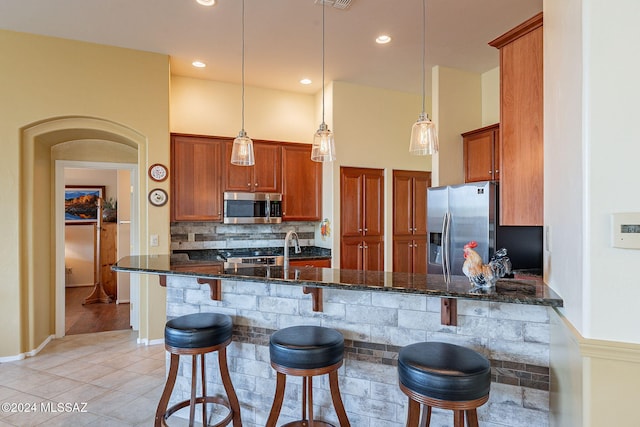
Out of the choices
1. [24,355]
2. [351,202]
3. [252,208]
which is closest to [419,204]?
[351,202]

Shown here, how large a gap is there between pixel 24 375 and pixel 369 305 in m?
3.28

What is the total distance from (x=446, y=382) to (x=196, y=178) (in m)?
3.73

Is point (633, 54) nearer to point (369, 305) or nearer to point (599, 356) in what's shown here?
point (599, 356)

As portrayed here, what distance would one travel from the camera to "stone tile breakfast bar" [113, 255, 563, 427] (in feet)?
5.48

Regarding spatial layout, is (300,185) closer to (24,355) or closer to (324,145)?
(324,145)

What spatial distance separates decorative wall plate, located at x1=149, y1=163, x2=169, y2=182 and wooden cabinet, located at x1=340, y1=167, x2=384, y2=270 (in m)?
2.21

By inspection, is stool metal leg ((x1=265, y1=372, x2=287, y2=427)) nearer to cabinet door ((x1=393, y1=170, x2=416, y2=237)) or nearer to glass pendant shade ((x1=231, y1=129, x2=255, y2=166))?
glass pendant shade ((x1=231, y1=129, x2=255, y2=166))

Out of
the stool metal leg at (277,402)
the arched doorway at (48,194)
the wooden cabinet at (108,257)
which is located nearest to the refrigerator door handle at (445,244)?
the stool metal leg at (277,402)

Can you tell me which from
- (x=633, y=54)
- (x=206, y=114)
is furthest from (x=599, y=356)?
(x=206, y=114)

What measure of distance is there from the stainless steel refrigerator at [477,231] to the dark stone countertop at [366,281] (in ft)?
4.71

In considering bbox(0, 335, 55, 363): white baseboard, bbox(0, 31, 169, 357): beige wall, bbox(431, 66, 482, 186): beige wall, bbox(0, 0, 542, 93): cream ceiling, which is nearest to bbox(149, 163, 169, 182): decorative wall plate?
bbox(0, 31, 169, 357): beige wall

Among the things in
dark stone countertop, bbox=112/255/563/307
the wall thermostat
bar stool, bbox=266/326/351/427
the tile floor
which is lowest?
the tile floor

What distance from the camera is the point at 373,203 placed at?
488 centimetres

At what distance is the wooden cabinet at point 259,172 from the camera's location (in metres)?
4.46
